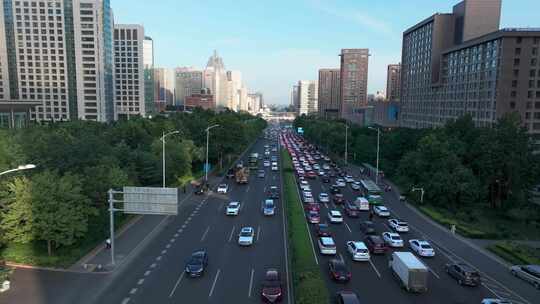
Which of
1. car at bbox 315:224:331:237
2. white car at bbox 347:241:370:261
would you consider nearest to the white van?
car at bbox 315:224:331:237

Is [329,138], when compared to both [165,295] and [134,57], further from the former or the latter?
[134,57]

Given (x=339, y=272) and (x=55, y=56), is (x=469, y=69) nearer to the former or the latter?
(x=339, y=272)

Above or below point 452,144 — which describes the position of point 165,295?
below

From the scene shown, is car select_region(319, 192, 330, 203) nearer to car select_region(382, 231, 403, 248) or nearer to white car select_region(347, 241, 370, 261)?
car select_region(382, 231, 403, 248)

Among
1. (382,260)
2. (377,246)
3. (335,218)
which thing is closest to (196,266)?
(382,260)

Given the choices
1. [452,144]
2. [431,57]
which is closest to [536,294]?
[452,144]

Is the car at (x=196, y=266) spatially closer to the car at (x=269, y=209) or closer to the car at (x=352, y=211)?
the car at (x=269, y=209)
